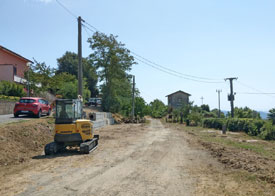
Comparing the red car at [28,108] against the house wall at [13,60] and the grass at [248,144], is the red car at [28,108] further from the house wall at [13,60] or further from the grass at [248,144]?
the house wall at [13,60]

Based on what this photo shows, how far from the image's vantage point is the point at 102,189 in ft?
21.6

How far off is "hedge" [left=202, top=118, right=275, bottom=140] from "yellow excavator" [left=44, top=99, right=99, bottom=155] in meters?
15.6

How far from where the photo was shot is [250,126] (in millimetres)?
25000

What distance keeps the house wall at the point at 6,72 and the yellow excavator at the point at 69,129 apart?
23.3 meters

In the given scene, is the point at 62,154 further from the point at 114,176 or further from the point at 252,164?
the point at 252,164

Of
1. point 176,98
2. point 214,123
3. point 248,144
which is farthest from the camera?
point 176,98

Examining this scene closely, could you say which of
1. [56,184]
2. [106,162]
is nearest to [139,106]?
[106,162]

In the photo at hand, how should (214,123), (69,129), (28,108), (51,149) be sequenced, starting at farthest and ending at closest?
(214,123), (28,108), (69,129), (51,149)

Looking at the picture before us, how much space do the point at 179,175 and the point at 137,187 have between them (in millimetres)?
1810

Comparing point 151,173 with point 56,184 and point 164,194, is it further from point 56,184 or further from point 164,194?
point 56,184

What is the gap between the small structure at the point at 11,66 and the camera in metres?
31.6

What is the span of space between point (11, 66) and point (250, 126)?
28.6 metres

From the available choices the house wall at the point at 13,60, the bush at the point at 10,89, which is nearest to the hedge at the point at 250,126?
the bush at the point at 10,89

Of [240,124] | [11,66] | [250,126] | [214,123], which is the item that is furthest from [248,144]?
[11,66]
